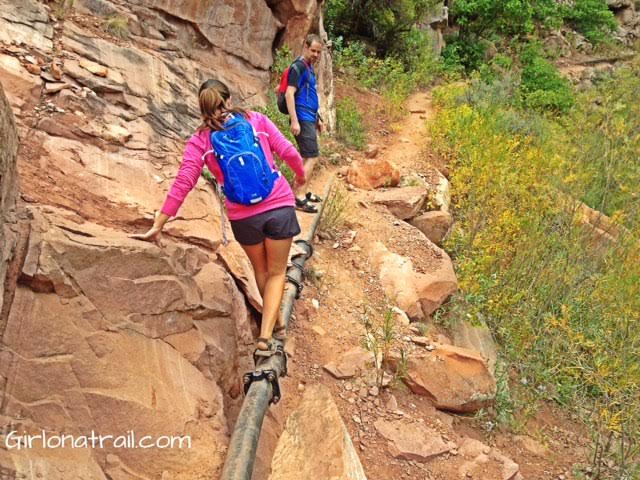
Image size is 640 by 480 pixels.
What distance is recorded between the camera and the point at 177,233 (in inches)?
143

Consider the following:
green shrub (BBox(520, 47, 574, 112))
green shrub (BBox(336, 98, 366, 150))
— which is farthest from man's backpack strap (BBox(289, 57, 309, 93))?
green shrub (BBox(520, 47, 574, 112))

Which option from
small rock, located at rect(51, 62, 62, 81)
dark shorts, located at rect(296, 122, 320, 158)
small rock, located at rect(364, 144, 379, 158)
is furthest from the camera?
small rock, located at rect(364, 144, 379, 158)

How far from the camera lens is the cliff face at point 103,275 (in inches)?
93.0

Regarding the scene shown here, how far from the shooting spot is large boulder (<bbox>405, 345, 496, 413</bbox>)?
12.6ft

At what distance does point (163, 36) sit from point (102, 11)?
768 mm

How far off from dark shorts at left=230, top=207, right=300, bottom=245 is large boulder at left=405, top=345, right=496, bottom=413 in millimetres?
1432

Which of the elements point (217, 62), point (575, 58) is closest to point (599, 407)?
point (217, 62)

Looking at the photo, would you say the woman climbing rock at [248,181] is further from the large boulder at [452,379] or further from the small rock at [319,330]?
the large boulder at [452,379]

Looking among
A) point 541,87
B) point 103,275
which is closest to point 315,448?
point 103,275

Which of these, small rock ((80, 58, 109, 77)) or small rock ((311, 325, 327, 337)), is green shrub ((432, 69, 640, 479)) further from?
small rock ((80, 58, 109, 77))

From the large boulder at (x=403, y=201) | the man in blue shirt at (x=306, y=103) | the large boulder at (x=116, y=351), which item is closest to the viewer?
the large boulder at (x=116, y=351)

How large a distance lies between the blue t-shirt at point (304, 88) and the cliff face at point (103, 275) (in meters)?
1.08

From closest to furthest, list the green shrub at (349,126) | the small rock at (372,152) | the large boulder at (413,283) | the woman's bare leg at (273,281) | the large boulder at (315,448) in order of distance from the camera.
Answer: the large boulder at (315,448) → the woman's bare leg at (273,281) → the large boulder at (413,283) → the small rock at (372,152) → the green shrub at (349,126)

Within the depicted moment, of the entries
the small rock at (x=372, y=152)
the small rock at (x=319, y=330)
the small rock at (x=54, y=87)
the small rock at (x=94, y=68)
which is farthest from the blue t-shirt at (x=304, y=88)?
the small rock at (x=372, y=152)
